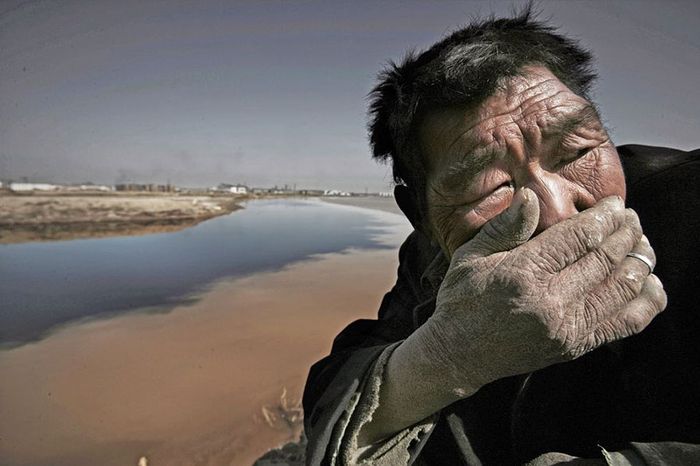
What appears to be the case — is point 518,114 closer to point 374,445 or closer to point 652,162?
point 652,162

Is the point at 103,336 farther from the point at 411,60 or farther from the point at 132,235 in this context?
the point at 132,235

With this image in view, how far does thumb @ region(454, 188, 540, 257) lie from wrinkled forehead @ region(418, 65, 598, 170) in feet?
1.11

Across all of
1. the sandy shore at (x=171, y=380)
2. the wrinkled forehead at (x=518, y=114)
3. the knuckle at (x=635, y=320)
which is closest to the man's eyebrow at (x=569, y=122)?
the wrinkled forehead at (x=518, y=114)

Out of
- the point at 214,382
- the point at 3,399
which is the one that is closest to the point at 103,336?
the point at 3,399

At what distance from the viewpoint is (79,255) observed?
13406mm

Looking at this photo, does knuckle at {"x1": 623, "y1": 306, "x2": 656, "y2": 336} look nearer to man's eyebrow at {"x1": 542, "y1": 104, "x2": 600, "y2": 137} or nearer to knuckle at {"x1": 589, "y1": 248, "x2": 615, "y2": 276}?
knuckle at {"x1": 589, "y1": 248, "x2": 615, "y2": 276}

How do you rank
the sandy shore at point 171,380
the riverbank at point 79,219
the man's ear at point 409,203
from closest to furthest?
the man's ear at point 409,203, the sandy shore at point 171,380, the riverbank at point 79,219

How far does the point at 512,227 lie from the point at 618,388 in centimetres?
71

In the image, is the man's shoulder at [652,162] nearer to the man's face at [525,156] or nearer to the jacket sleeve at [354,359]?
the man's face at [525,156]

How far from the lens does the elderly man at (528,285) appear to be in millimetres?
961

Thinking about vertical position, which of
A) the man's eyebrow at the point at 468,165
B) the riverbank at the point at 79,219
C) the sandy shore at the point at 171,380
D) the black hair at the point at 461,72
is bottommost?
the sandy shore at the point at 171,380

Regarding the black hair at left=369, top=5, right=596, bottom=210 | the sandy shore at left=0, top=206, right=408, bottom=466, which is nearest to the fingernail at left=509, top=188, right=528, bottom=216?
the black hair at left=369, top=5, right=596, bottom=210

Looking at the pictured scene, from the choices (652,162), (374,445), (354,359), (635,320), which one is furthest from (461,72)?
(374,445)

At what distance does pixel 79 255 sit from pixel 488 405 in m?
14.9
